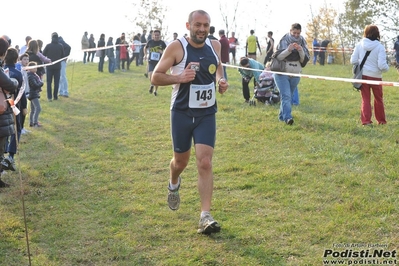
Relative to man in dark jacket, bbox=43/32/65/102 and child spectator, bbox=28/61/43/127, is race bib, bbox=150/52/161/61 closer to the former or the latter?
man in dark jacket, bbox=43/32/65/102

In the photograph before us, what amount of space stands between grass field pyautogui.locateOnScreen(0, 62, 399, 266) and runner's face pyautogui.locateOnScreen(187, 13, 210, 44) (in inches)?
74.4

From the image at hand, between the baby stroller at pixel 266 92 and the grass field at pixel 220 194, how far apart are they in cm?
128

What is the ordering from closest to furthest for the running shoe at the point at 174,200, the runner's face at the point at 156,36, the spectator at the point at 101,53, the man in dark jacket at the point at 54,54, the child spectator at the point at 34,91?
the running shoe at the point at 174,200 → the child spectator at the point at 34,91 → the man in dark jacket at the point at 54,54 → the runner's face at the point at 156,36 → the spectator at the point at 101,53

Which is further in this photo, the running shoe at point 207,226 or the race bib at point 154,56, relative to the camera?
the race bib at point 154,56

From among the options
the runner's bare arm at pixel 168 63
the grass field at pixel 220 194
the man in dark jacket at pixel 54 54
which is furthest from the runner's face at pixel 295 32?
the man in dark jacket at pixel 54 54

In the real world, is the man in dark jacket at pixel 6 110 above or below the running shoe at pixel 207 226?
above

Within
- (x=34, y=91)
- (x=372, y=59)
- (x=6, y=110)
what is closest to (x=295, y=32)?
(x=372, y=59)

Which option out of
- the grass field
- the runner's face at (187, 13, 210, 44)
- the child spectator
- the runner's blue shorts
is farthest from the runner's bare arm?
the child spectator

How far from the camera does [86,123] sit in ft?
42.7

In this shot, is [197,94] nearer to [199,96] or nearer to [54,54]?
[199,96]

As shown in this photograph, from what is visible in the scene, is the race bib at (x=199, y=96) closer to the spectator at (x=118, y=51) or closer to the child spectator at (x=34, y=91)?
the child spectator at (x=34, y=91)

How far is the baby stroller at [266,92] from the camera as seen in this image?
14.0m

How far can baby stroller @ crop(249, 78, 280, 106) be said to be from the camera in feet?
45.9

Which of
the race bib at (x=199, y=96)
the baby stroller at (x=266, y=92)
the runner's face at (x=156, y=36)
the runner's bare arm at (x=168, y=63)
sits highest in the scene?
the runner's face at (x=156, y=36)
